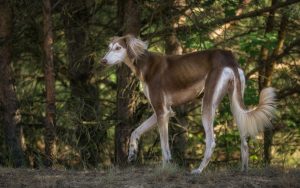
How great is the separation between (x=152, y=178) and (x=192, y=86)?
Result: 1882mm

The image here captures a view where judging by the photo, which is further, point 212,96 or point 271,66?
point 271,66

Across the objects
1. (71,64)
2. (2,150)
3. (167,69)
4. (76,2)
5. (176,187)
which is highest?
(76,2)

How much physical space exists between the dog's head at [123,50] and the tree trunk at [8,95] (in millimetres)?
3029

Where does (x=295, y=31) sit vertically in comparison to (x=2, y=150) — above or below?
above

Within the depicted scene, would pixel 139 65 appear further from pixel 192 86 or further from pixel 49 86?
pixel 49 86

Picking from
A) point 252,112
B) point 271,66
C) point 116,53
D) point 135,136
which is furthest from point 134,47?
point 271,66

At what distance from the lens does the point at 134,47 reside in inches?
392

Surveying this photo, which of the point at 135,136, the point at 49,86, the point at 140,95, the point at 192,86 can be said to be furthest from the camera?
the point at 140,95

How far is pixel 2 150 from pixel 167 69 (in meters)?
5.21

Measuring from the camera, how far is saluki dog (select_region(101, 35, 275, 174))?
904 centimetres

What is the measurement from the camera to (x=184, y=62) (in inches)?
375

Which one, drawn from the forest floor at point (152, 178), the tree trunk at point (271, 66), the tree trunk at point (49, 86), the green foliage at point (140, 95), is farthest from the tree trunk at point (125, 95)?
the forest floor at point (152, 178)

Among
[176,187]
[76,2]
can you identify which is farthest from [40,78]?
[176,187]

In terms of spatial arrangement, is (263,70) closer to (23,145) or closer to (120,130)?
(120,130)
